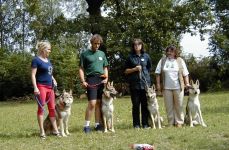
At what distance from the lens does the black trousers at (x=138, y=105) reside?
11.2 metres

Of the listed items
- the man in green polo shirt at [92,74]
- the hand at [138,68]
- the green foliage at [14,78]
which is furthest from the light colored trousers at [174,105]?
the green foliage at [14,78]

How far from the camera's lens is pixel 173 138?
912 centimetres

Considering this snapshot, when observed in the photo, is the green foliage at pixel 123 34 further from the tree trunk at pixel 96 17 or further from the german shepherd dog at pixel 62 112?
the german shepherd dog at pixel 62 112

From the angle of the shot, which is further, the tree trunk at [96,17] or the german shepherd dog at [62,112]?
the tree trunk at [96,17]

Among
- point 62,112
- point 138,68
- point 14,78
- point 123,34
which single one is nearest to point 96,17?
point 123,34

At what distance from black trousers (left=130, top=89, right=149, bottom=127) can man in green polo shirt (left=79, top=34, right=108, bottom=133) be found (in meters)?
0.88

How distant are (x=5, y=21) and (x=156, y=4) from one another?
3217 cm

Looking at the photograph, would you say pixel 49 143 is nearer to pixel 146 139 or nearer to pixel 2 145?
pixel 2 145

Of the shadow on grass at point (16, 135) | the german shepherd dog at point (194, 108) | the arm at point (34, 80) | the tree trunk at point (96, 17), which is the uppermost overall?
the tree trunk at point (96, 17)

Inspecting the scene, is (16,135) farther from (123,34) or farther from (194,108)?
(123,34)

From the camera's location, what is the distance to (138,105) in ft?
37.0

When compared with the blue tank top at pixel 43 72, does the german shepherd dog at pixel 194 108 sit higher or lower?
lower

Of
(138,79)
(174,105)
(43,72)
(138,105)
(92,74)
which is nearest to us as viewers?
(43,72)

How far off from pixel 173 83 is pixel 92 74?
2039 mm
